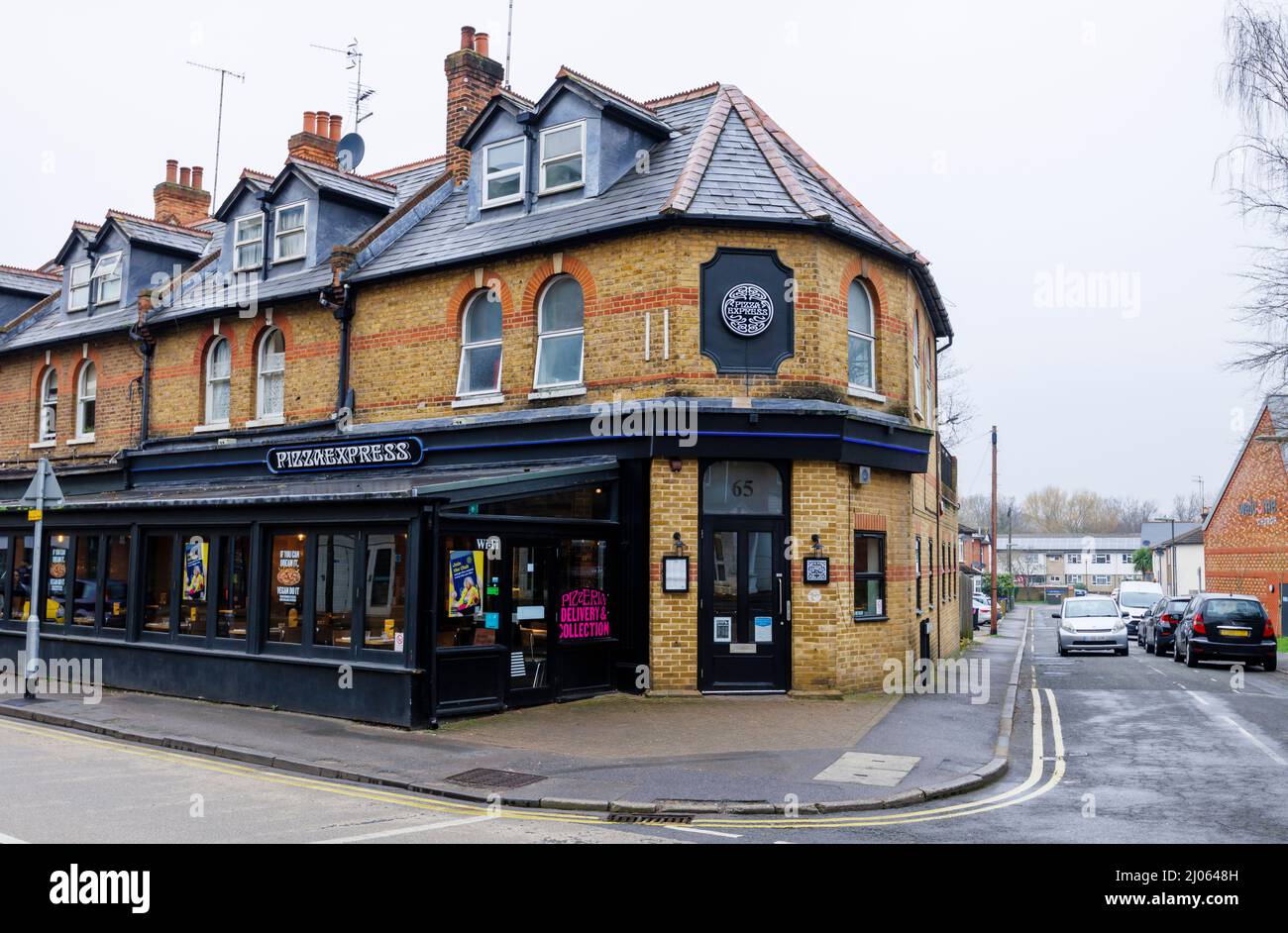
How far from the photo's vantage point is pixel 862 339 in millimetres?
16531

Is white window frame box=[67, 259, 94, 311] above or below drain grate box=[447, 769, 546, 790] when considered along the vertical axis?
above

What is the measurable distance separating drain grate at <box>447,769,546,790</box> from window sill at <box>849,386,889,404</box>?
836cm

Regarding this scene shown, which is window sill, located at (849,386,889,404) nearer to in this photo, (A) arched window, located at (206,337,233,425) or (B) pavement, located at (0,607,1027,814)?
(B) pavement, located at (0,607,1027,814)

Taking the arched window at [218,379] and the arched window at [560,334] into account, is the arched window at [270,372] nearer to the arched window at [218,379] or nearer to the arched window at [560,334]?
the arched window at [218,379]

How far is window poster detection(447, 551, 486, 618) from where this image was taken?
12852 millimetres

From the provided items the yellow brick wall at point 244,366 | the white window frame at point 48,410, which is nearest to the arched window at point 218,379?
the yellow brick wall at point 244,366

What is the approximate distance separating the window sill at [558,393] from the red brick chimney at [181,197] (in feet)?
59.1

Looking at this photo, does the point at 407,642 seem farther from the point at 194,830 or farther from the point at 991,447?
the point at 991,447

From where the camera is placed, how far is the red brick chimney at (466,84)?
21.2 metres

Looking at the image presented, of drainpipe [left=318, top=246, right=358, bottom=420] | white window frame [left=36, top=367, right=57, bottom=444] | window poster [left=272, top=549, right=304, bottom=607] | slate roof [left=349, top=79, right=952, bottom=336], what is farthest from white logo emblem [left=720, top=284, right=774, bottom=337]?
white window frame [left=36, top=367, right=57, bottom=444]

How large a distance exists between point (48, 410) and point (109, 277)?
11.7 feet

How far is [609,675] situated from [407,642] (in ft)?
11.2

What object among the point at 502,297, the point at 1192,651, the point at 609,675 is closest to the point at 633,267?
the point at 502,297

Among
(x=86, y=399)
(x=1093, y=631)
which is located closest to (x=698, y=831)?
(x=86, y=399)
